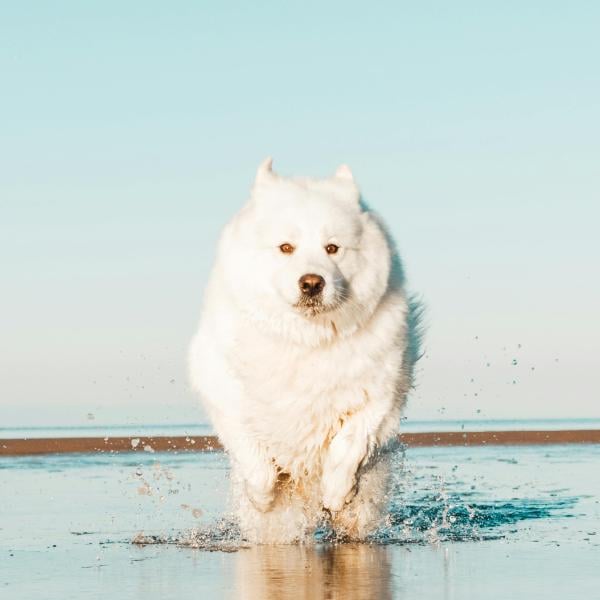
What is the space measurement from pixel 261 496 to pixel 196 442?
18.0 metres

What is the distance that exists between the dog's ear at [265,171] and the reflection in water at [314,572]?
6.94ft

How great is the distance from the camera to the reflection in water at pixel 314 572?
530 centimetres

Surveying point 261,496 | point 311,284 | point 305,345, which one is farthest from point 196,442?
point 311,284

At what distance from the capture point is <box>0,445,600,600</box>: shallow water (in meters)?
5.55

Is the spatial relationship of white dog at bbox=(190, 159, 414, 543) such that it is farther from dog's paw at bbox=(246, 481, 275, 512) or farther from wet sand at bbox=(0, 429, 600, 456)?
wet sand at bbox=(0, 429, 600, 456)

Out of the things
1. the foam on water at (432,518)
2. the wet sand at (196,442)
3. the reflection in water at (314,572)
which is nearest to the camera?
the reflection in water at (314,572)

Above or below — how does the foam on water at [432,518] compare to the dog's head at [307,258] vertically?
below

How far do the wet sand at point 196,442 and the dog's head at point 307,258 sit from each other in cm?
1285

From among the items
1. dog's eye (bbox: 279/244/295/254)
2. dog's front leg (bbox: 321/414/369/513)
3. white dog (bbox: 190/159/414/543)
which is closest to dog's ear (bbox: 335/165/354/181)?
white dog (bbox: 190/159/414/543)

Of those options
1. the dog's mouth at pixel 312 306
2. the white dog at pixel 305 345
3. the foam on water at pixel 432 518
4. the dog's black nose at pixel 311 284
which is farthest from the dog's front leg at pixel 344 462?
the dog's black nose at pixel 311 284

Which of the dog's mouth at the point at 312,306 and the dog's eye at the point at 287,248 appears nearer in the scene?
the dog's mouth at the point at 312,306

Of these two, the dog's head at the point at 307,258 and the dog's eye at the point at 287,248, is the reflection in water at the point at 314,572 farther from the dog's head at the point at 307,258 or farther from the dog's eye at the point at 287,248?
the dog's eye at the point at 287,248

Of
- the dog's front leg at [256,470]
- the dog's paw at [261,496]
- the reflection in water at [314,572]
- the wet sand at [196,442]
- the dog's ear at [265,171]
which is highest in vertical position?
the dog's ear at [265,171]

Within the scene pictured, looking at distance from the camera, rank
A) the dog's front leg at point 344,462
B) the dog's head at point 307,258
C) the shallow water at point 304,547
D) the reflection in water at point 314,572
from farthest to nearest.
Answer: the dog's front leg at point 344,462
the dog's head at point 307,258
the shallow water at point 304,547
the reflection in water at point 314,572
